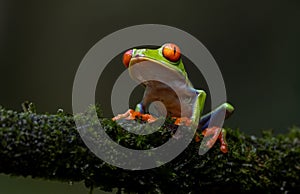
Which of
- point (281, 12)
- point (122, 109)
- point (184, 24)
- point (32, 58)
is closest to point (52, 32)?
point (32, 58)

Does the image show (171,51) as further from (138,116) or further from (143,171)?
(143,171)

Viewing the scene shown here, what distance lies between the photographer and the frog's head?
8.05ft

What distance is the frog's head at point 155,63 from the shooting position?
8.05 feet

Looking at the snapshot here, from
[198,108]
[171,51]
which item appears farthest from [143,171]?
[171,51]

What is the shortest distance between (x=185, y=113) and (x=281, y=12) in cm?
480

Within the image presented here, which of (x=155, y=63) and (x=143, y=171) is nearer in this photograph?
(x=143, y=171)

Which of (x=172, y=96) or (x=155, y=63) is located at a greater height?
(x=155, y=63)

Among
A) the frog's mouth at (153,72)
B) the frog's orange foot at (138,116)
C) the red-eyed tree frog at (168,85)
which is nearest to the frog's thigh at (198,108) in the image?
the red-eyed tree frog at (168,85)

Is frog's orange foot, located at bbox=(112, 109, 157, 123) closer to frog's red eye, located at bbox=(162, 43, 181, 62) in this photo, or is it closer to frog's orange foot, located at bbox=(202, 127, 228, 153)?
frog's orange foot, located at bbox=(202, 127, 228, 153)

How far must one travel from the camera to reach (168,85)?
2654 millimetres

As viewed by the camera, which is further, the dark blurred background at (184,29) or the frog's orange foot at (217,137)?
the dark blurred background at (184,29)

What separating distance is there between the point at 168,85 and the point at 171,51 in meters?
0.27

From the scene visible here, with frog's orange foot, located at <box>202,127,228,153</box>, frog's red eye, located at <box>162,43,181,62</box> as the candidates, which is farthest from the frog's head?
frog's orange foot, located at <box>202,127,228,153</box>

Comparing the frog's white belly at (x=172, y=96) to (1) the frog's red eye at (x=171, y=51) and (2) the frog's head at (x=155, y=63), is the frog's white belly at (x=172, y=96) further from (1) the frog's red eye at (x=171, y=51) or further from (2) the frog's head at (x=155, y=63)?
(1) the frog's red eye at (x=171, y=51)
